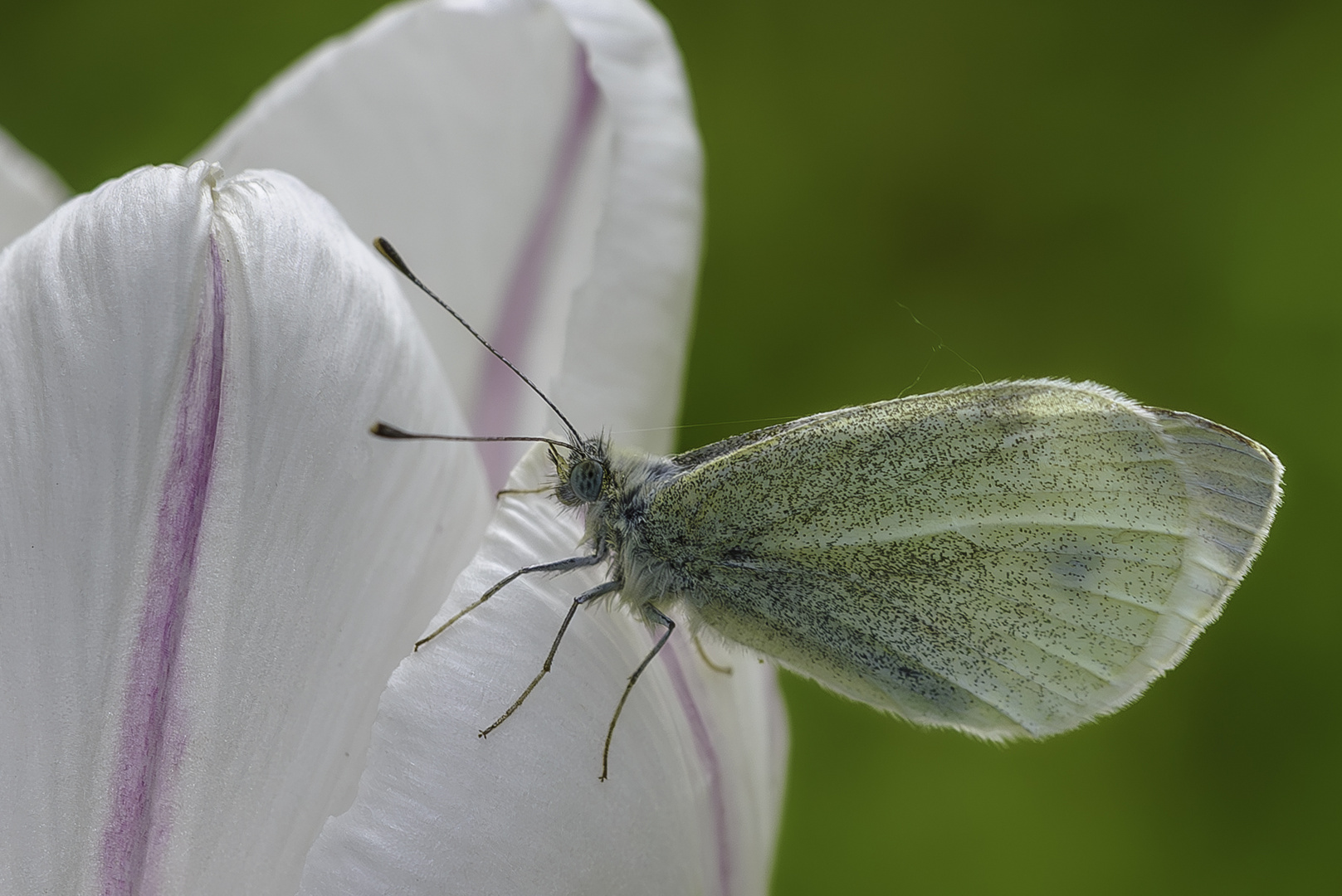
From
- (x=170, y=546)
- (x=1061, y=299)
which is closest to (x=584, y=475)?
(x=170, y=546)

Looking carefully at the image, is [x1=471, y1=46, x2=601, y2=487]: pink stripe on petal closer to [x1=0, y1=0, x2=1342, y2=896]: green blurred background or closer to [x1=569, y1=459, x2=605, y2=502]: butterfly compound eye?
[x1=569, y1=459, x2=605, y2=502]: butterfly compound eye

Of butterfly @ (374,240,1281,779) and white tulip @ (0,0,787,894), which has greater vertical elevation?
white tulip @ (0,0,787,894)

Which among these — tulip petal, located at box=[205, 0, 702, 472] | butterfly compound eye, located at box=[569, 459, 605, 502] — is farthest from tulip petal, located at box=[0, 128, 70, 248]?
butterfly compound eye, located at box=[569, 459, 605, 502]

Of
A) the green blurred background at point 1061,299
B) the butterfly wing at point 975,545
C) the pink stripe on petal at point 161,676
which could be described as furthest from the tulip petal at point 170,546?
the green blurred background at point 1061,299

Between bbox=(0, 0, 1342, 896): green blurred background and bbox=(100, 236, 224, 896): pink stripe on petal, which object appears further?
bbox=(0, 0, 1342, 896): green blurred background

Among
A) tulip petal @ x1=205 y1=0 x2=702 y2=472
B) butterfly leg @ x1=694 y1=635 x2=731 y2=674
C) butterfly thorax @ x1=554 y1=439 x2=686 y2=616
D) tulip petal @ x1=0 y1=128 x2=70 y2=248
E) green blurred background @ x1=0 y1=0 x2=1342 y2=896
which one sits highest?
tulip petal @ x1=0 y1=128 x2=70 y2=248

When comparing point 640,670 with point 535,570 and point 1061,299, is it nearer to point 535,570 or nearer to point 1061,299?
point 535,570

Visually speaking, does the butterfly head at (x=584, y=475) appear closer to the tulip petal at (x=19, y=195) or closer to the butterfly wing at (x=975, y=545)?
the butterfly wing at (x=975, y=545)
